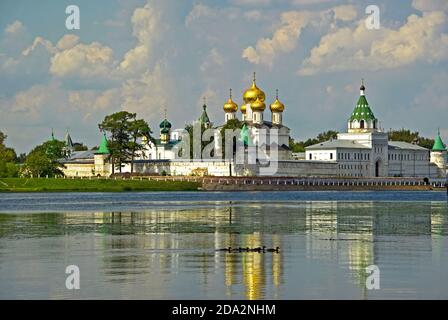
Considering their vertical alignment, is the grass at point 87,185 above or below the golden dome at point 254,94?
below

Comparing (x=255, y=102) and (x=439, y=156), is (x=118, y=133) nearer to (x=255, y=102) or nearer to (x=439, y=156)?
(x=255, y=102)

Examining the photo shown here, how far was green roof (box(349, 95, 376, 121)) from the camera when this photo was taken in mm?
138500

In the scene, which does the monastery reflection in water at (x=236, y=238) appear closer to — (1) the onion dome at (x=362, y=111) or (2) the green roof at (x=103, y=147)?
(2) the green roof at (x=103, y=147)

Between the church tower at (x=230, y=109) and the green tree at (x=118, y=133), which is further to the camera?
the church tower at (x=230, y=109)

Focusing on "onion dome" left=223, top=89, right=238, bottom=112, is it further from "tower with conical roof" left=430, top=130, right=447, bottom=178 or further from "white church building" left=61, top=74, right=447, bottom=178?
"tower with conical roof" left=430, top=130, right=447, bottom=178

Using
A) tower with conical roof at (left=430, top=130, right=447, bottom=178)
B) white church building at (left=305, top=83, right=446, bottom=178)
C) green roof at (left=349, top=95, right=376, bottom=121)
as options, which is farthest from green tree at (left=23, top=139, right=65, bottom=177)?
tower with conical roof at (left=430, top=130, right=447, bottom=178)

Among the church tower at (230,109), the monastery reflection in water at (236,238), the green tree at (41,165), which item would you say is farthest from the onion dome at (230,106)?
the monastery reflection in water at (236,238)

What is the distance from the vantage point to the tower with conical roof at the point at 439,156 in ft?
487

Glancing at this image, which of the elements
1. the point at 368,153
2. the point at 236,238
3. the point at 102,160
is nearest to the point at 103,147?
the point at 102,160

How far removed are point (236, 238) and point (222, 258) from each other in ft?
20.8

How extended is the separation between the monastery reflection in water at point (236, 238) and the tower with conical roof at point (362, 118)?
90540mm

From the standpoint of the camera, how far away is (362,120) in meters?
139

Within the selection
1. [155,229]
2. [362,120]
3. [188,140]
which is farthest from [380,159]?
[155,229]

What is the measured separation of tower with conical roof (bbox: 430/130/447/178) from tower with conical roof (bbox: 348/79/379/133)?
14.4m
